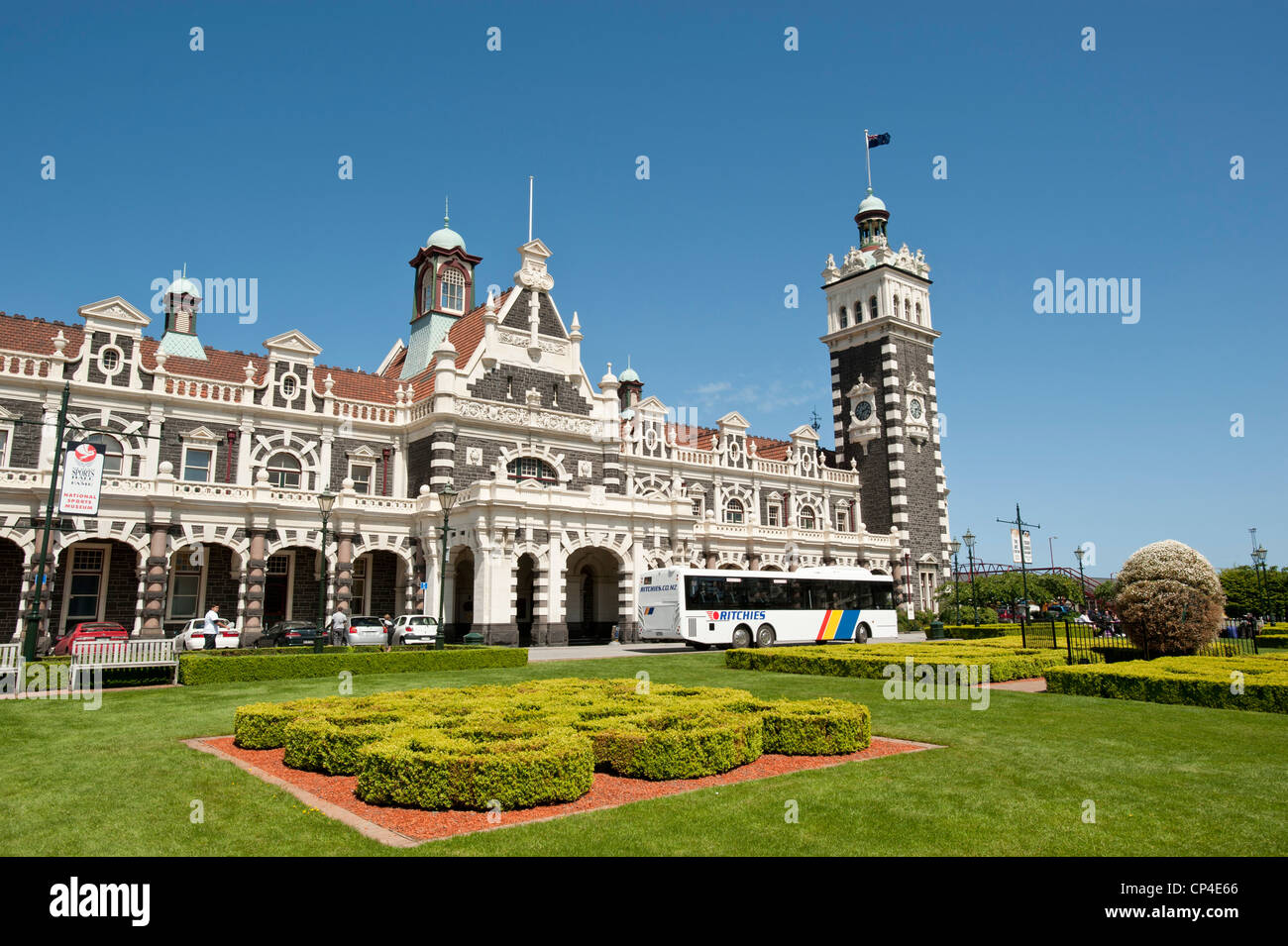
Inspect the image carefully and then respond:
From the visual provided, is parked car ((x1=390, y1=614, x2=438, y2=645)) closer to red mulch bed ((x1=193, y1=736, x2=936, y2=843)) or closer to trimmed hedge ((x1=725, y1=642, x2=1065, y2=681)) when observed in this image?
trimmed hedge ((x1=725, y1=642, x2=1065, y2=681))

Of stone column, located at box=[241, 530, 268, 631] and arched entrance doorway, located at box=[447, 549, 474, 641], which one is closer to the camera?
stone column, located at box=[241, 530, 268, 631]

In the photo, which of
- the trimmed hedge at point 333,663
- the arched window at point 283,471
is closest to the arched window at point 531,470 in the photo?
the arched window at point 283,471

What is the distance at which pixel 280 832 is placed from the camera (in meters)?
7.48

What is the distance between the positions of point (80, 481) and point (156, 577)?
11.2 m

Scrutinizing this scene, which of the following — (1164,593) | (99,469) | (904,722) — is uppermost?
(99,469)

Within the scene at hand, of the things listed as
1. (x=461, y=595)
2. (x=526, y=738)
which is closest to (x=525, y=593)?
(x=461, y=595)

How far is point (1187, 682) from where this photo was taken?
52.9 feet

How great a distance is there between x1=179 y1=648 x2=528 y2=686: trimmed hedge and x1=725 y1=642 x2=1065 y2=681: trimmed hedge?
7.76 metres

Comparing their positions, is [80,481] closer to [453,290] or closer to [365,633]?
[365,633]

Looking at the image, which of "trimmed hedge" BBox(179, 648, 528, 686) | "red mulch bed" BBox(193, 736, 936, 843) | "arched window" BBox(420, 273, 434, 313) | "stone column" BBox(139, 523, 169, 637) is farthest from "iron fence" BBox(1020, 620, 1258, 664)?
"arched window" BBox(420, 273, 434, 313)

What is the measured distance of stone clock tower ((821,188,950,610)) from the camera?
56531 millimetres
